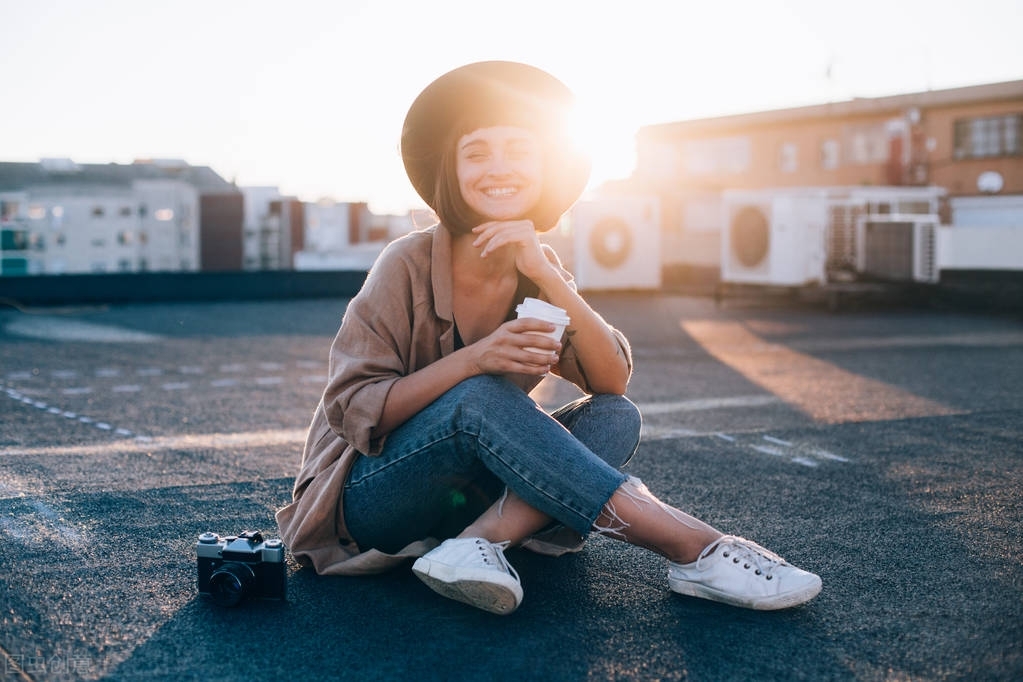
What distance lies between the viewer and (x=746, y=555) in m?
2.17

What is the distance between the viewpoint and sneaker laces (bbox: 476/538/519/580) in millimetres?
2051

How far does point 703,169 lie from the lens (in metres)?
26.2

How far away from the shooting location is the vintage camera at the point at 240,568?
2150 mm

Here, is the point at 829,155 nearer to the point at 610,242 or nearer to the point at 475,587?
the point at 610,242

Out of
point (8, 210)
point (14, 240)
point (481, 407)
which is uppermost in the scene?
point (8, 210)

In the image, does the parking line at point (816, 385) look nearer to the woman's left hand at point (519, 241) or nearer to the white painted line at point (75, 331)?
the woman's left hand at point (519, 241)

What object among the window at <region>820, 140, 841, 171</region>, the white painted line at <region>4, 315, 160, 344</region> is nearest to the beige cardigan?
the white painted line at <region>4, 315, 160, 344</region>

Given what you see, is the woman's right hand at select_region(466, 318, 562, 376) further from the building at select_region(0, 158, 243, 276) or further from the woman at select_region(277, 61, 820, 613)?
the building at select_region(0, 158, 243, 276)

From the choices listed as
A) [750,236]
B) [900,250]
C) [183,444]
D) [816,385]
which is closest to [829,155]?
[750,236]

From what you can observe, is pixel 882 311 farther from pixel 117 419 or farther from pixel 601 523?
pixel 601 523

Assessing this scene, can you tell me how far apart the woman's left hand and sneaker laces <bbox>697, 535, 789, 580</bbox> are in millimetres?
697

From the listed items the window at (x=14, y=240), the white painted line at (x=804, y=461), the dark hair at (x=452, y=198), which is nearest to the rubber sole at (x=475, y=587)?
the dark hair at (x=452, y=198)

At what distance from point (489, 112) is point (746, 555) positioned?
111 centimetres

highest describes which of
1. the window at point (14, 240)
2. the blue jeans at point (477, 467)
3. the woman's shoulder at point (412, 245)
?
the window at point (14, 240)
